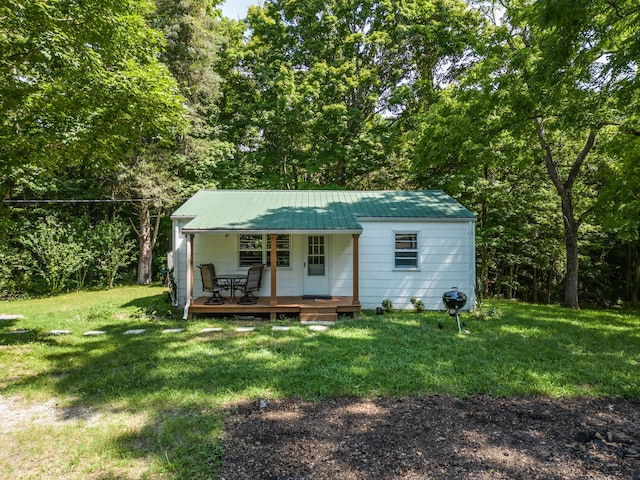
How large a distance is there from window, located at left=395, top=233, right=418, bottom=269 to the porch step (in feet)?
8.41

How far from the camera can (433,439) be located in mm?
3221

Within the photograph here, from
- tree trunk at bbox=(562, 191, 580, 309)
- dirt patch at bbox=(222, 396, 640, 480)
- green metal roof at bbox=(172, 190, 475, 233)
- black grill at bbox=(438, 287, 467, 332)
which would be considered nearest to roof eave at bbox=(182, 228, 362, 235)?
green metal roof at bbox=(172, 190, 475, 233)

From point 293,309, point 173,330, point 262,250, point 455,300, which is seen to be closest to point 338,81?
point 262,250

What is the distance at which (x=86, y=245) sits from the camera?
1461 centimetres

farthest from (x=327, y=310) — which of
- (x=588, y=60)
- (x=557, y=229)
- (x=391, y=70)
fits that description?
(x=391, y=70)

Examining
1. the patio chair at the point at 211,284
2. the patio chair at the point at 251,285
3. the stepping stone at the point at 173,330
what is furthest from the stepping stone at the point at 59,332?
the patio chair at the point at 251,285

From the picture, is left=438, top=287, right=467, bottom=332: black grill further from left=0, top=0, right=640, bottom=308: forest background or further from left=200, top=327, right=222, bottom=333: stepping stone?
left=200, top=327, right=222, bottom=333: stepping stone

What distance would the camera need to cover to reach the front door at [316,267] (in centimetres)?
995

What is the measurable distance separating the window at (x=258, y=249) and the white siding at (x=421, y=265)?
7.28ft

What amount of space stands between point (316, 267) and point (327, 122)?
29.2 feet

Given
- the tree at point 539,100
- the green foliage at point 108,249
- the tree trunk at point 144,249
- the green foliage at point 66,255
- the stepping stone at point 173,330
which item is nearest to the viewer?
the tree at point 539,100

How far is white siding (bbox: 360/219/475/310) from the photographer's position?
32.3ft

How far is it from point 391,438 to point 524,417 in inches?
60.1

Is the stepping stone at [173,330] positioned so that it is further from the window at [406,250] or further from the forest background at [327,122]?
the window at [406,250]
